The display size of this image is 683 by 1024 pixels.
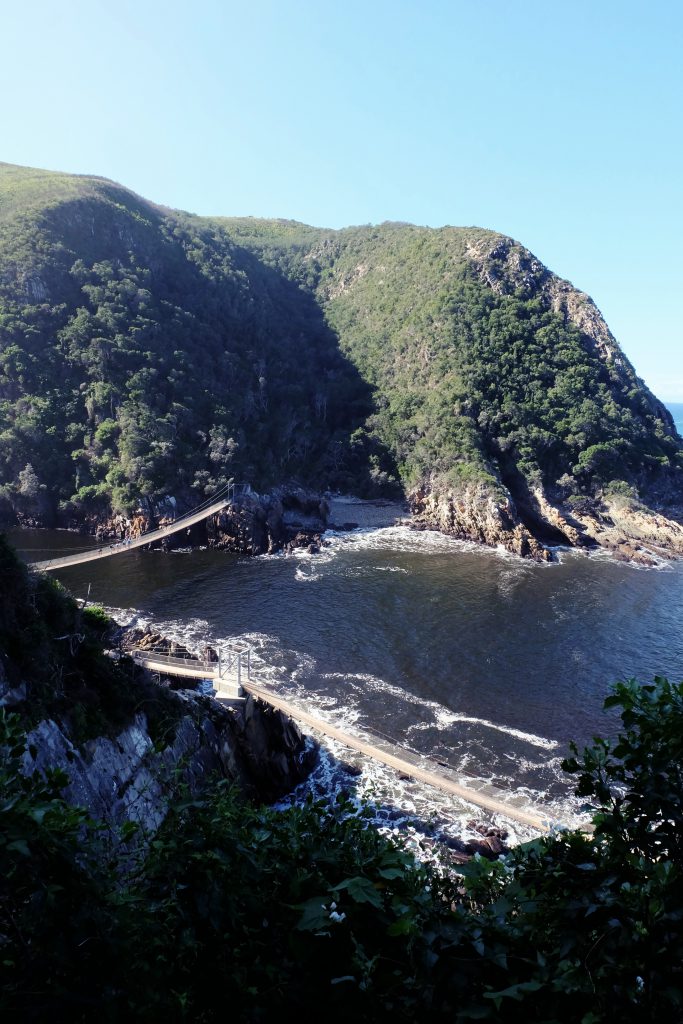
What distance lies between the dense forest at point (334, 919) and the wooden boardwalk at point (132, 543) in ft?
105

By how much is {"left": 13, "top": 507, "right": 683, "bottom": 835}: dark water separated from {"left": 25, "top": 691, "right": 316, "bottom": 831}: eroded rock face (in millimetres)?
3483

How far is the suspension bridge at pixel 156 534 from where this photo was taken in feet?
116

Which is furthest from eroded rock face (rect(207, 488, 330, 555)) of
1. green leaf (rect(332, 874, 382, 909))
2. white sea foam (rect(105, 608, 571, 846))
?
green leaf (rect(332, 874, 382, 909))

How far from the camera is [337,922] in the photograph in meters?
3.28

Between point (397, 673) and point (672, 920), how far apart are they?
23891mm

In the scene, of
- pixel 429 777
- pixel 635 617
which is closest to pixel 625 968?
pixel 429 777

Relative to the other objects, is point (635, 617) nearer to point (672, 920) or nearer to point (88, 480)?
point (672, 920)

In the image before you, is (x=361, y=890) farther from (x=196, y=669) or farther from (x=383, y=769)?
(x=383, y=769)

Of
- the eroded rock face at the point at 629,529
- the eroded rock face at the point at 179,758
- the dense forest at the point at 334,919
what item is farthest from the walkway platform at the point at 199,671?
the eroded rock face at the point at 629,529

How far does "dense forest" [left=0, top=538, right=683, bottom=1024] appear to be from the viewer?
111 inches

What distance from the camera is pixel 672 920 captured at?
112 inches

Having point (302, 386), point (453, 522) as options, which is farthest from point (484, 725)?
point (302, 386)

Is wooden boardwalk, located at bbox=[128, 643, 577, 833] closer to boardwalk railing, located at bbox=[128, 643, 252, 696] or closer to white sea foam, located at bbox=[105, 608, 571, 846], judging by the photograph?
boardwalk railing, located at bbox=[128, 643, 252, 696]

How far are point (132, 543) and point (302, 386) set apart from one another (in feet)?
132
